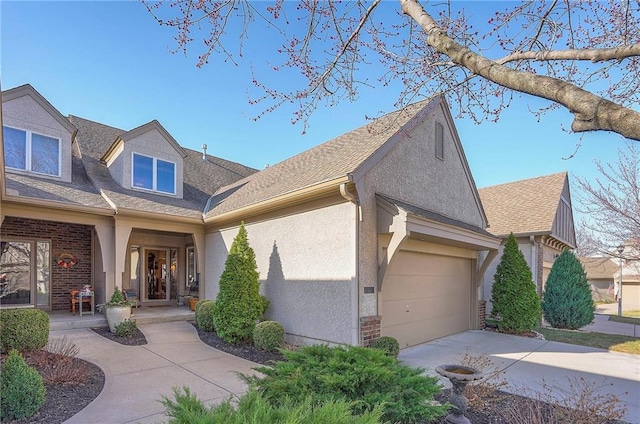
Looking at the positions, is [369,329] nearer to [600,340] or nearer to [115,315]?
[115,315]

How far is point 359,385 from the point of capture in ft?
12.6

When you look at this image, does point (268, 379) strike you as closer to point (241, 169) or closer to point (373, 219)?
point (373, 219)

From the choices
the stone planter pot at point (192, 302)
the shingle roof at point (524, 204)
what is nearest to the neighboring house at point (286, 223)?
the stone planter pot at point (192, 302)

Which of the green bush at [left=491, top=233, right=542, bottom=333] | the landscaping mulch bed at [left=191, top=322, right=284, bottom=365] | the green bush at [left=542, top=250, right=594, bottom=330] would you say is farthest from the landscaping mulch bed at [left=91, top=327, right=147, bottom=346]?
the green bush at [left=542, top=250, right=594, bottom=330]

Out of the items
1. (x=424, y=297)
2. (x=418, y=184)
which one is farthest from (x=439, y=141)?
(x=424, y=297)

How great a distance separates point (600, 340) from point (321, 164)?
32.2 ft

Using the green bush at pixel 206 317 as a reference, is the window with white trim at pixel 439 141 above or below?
above

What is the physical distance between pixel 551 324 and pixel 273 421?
49.2ft

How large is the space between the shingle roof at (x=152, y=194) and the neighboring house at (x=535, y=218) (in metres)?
12.1

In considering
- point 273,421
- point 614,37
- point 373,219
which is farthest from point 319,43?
point 273,421

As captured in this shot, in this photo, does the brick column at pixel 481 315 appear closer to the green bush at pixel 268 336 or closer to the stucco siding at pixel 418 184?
the stucco siding at pixel 418 184

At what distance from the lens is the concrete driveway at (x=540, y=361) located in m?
6.06

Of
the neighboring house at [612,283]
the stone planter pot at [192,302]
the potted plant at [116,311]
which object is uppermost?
the potted plant at [116,311]

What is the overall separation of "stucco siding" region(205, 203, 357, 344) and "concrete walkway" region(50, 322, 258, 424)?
166 cm
